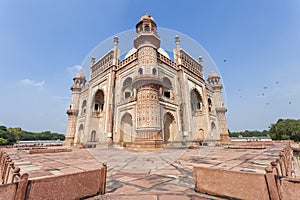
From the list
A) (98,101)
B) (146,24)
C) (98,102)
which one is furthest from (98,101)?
(146,24)

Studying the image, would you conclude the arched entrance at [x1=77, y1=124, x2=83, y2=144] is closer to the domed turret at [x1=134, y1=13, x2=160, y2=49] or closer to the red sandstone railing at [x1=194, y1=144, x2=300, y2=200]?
the domed turret at [x1=134, y1=13, x2=160, y2=49]

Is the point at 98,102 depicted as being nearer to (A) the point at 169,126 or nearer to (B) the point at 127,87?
(B) the point at 127,87

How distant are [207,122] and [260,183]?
18457mm

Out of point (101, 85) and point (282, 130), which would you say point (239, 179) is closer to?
point (101, 85)

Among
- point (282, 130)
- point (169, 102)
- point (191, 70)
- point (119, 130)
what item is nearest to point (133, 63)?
point (169, 102)

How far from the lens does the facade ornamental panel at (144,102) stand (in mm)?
11773

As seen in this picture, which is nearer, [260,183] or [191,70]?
[260,183]

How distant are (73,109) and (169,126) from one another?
1591 cm

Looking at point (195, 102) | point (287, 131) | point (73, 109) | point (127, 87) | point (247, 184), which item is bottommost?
point (247, 184)

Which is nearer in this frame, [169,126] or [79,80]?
[169,126]

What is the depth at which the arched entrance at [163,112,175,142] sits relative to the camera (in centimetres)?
1462

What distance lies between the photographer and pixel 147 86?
1192 centimetres

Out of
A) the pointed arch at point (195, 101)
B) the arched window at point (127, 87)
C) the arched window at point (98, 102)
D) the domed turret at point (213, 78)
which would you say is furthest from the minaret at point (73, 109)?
the domed turret at point (213, 78)

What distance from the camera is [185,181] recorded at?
2.80 metres
